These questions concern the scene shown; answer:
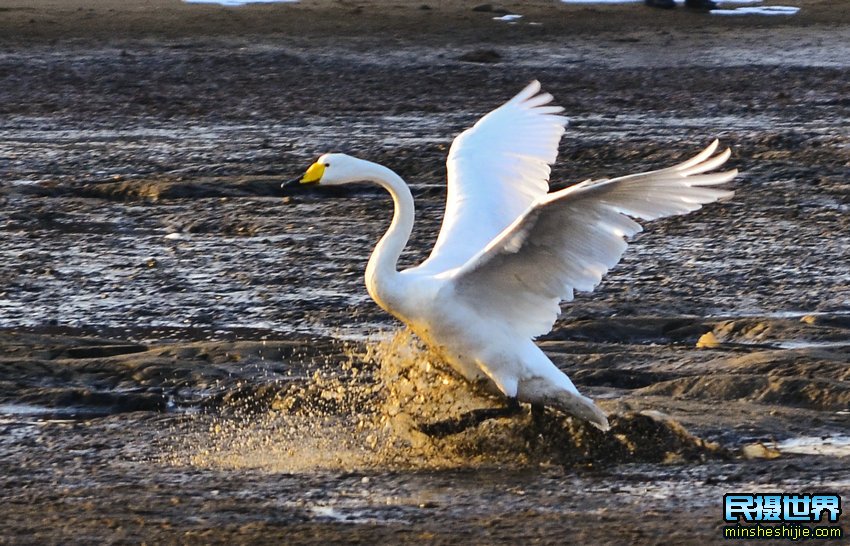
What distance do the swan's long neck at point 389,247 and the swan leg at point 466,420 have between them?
52cm

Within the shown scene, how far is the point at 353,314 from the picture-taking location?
8.78 metres

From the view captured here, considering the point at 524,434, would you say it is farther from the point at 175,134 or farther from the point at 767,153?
the point at 175,134

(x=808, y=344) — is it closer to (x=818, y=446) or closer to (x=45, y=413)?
(x=818, y=446)

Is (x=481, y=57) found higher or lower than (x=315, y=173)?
lower

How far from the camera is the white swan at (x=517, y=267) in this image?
634 centimetres

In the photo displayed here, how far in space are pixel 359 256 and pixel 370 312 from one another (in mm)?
1358

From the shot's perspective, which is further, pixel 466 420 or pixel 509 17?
pixel 509 17

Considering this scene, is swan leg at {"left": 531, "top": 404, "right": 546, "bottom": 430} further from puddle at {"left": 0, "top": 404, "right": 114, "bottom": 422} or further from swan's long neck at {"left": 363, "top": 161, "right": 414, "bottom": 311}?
puddle at {"left": 0, "top": 404, "right": 114, "bottom": 422}

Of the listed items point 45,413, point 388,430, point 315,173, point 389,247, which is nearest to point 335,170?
point 315,173

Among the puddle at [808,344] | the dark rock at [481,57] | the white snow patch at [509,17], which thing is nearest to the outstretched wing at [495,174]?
the puddle at [808,344]

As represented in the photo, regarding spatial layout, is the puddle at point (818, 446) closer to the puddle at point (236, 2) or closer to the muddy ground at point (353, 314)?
the muddy ground at point (353, 314)

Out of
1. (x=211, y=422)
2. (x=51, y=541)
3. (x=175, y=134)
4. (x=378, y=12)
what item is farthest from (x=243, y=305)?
(x=378, y=12)

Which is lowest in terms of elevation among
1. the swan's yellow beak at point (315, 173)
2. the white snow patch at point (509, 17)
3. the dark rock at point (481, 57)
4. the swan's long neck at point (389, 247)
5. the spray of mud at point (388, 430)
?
the spray of mud at point (388, 430)

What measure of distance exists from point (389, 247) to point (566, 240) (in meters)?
0.80
